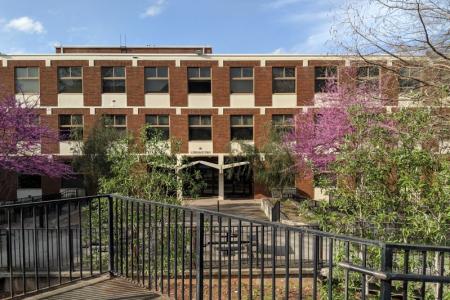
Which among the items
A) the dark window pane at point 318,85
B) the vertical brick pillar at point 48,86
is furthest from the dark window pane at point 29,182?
the dark window pane at point 318,85

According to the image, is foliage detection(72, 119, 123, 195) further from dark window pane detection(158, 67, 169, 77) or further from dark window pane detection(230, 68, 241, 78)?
dark window pane detection(230, 68, 241, 78)

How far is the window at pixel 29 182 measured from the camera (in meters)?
32.4

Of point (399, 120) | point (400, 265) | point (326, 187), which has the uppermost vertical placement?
point (399, 120)

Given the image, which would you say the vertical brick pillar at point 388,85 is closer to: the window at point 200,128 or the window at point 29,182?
the window at point 200,128

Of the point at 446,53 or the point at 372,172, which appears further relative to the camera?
the point at 446,53

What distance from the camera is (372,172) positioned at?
5855 mm

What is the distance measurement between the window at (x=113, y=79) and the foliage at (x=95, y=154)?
5.83 metres

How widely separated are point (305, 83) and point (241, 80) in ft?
15.0

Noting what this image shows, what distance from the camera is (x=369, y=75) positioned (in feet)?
33.8

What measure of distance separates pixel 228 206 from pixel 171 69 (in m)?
10.5

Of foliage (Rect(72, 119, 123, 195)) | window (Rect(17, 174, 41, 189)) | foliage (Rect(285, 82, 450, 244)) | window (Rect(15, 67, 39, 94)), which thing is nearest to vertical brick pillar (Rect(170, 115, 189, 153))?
foliage (Rect(72, 119, 123, 195))

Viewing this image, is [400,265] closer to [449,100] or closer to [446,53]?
[449,100]

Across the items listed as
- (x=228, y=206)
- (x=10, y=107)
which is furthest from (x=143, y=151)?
(x=228, y=206)

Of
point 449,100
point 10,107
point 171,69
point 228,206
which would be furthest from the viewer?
point 171,69
